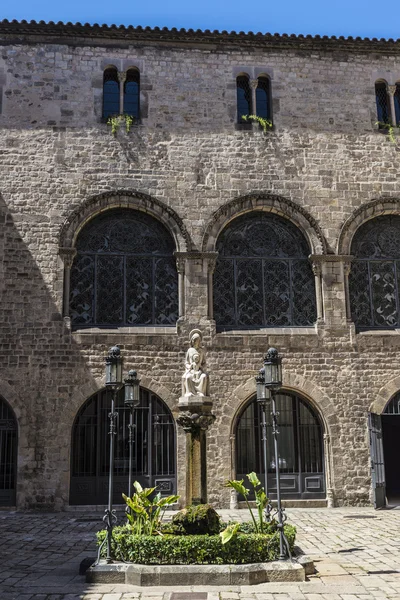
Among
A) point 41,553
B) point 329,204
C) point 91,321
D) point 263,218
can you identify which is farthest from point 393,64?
point 41,553

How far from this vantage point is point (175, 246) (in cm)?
1602

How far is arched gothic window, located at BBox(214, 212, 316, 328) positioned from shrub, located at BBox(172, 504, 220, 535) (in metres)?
7.53

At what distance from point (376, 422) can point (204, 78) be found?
10198 millimetres

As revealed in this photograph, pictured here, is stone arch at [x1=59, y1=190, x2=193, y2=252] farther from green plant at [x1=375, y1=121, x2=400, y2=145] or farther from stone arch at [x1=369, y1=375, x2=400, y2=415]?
green plant at [x1=375, y1=121, x2=400, y2=145]

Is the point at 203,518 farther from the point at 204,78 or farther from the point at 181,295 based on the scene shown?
the point at 204,78

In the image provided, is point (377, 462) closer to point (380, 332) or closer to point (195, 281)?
point (380, 332)

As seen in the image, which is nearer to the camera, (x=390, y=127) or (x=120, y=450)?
(x=120, y=450)

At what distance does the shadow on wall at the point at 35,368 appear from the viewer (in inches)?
565

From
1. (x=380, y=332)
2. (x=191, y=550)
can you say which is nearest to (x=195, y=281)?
(x=380, y=332)

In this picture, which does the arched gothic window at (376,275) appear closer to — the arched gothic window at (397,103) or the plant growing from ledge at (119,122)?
the arched gothic window at (397,103)

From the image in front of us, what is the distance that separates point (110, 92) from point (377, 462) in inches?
469

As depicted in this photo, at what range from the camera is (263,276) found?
16156mm

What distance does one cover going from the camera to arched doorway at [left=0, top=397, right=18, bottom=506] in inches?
568

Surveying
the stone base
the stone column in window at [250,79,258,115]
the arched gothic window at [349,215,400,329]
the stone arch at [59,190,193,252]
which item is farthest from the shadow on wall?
the arched gothic window at [349,215,400,329]
